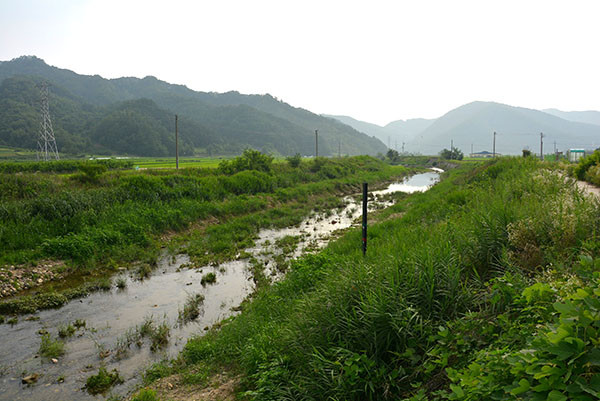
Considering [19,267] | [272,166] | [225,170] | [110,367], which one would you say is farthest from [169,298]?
[272,166]

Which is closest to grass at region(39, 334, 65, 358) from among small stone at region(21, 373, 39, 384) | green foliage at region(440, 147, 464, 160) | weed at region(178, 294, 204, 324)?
small stone at region(21, 373, 39, 384)

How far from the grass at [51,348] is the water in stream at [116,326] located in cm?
12

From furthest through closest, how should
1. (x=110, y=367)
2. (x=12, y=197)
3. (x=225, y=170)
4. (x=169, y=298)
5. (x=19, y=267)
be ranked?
1. (x=225, y=170)
2. (x=12, y=197)
3. (x=19, y=267)
4. (x=169, y=298)
5. (x=110, y=367)

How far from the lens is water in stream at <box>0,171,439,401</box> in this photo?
20.4ft

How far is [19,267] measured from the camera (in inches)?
447

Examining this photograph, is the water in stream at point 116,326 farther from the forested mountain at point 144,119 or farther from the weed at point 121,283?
the forested mountain at point 144,119

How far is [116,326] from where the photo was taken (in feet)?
27.6

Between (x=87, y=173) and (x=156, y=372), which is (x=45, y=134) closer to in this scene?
(x=87, y=173)

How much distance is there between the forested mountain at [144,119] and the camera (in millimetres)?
74062

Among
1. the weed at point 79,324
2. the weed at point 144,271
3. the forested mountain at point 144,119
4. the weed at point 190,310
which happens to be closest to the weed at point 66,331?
the weed at point 79,324

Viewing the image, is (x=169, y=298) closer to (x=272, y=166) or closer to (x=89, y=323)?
(x=89, y=323)

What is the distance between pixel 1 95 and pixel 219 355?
104m

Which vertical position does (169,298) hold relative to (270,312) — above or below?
below

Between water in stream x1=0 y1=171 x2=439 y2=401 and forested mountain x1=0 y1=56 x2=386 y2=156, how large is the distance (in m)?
70.8
